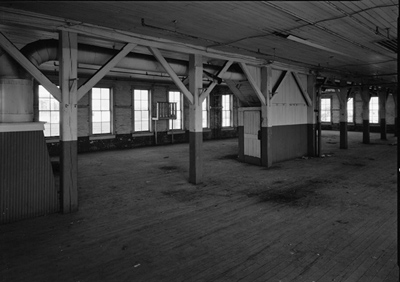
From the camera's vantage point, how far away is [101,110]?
13.4 meters

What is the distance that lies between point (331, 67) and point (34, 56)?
31.9ft

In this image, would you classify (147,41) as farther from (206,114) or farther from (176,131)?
(206,114)

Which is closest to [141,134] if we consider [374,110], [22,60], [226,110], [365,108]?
[226,110]

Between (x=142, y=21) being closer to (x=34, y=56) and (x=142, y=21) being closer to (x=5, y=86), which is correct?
(x=34, y=56)

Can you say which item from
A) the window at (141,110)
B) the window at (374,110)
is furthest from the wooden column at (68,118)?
the window at (374,110)

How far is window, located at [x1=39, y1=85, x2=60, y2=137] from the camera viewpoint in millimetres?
11631

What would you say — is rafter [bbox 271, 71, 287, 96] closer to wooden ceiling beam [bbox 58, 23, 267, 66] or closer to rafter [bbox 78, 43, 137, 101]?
wooden ceiling beam [bbox 58, 23, 267, 66]

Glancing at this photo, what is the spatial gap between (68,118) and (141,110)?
9.77 metres

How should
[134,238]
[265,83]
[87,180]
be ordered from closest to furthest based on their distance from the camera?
[134,238] → [87,180] → [265,83]

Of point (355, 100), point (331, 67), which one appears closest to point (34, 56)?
point (331, 67)

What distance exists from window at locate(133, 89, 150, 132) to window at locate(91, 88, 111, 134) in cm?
136

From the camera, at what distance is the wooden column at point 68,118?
5.05m

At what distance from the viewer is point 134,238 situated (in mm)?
4121

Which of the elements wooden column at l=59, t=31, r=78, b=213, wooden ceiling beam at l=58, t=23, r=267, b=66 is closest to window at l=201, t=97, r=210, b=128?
wooden ceiling beam at l=58, t=23, r=267, b=66
